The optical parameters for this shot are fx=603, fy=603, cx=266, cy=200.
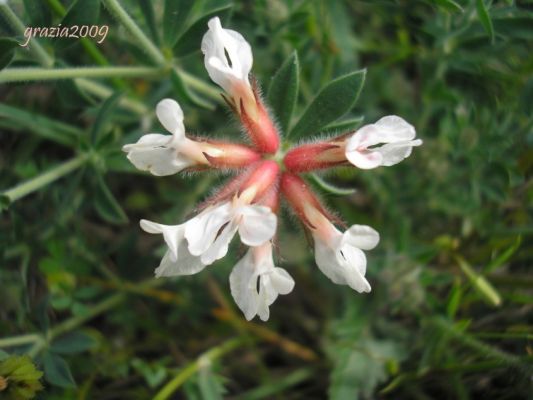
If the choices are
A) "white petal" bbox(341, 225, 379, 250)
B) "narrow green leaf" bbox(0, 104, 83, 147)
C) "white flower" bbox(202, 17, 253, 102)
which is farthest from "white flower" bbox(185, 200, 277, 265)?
"narrow green leaf" bbox(0, 104, 83, 147)

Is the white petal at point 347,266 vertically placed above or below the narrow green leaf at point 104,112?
below

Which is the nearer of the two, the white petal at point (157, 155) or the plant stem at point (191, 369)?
the white petal at point (157, 155)

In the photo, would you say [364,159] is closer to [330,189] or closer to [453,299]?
[330,189]

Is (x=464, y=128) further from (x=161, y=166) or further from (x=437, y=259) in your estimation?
(x=161, y=166)

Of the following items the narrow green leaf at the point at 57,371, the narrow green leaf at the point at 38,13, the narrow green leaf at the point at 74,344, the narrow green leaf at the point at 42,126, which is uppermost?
the narrow green leaf at the point at 38,13

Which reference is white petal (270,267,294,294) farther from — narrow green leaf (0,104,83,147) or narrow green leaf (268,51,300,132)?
narrow green leaf (0,104,83,147)

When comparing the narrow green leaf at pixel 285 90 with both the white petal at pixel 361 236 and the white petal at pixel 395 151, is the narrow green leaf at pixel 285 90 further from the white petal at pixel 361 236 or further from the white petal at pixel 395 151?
the white petal at pixel 361 236

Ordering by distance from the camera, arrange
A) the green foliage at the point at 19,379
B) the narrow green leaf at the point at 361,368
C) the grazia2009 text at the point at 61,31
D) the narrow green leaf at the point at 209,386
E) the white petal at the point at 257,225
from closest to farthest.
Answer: the white petal at the point at 257,225 < the green foliage at the point at 19,379 < the grazia2009 text at the point at 61,31 < the narrow green leaf at the point at 209,386 < the narrow green leaf at the point at 361,368

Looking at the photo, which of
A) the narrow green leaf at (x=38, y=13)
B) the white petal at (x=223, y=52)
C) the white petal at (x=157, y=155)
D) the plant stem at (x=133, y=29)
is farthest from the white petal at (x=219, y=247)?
the narrow green leaf at (x=38, y=13)
